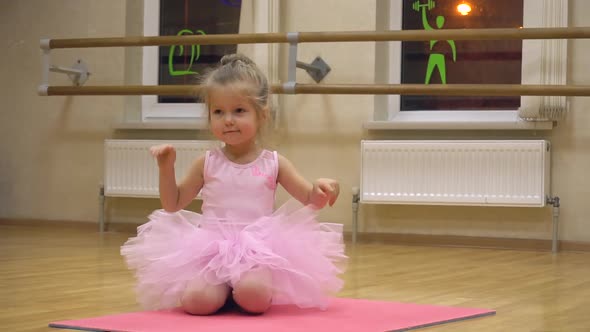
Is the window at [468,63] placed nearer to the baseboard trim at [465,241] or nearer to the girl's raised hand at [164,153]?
the baseboard trim at [465,241]

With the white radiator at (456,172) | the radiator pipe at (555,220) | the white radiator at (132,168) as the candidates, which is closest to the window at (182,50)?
the white radiator at (132,168)

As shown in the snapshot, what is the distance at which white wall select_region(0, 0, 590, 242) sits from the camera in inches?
183

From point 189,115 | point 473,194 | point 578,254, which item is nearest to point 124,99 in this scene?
point 189,115

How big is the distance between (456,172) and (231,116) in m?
2.63

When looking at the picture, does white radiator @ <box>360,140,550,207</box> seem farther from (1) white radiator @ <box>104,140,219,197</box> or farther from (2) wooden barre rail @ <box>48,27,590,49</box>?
(1) white radiator @ <box>104,140,219,197</box>

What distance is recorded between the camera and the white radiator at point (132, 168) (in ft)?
17.6

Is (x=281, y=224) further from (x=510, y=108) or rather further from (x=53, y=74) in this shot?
(x=53, y=74)

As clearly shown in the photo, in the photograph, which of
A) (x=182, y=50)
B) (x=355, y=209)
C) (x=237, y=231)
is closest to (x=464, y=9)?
(x=355, y=209)

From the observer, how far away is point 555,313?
235cm

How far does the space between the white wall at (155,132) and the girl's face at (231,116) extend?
8.93 ft

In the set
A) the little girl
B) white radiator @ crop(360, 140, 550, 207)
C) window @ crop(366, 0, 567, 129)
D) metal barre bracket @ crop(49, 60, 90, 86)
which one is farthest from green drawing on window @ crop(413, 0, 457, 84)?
the little girl

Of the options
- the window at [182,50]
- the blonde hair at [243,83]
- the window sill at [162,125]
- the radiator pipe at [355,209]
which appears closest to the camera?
the blonde hair at [243,83]

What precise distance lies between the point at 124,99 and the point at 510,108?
7.37 ft

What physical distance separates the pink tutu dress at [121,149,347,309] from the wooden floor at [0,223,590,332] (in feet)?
0.55
